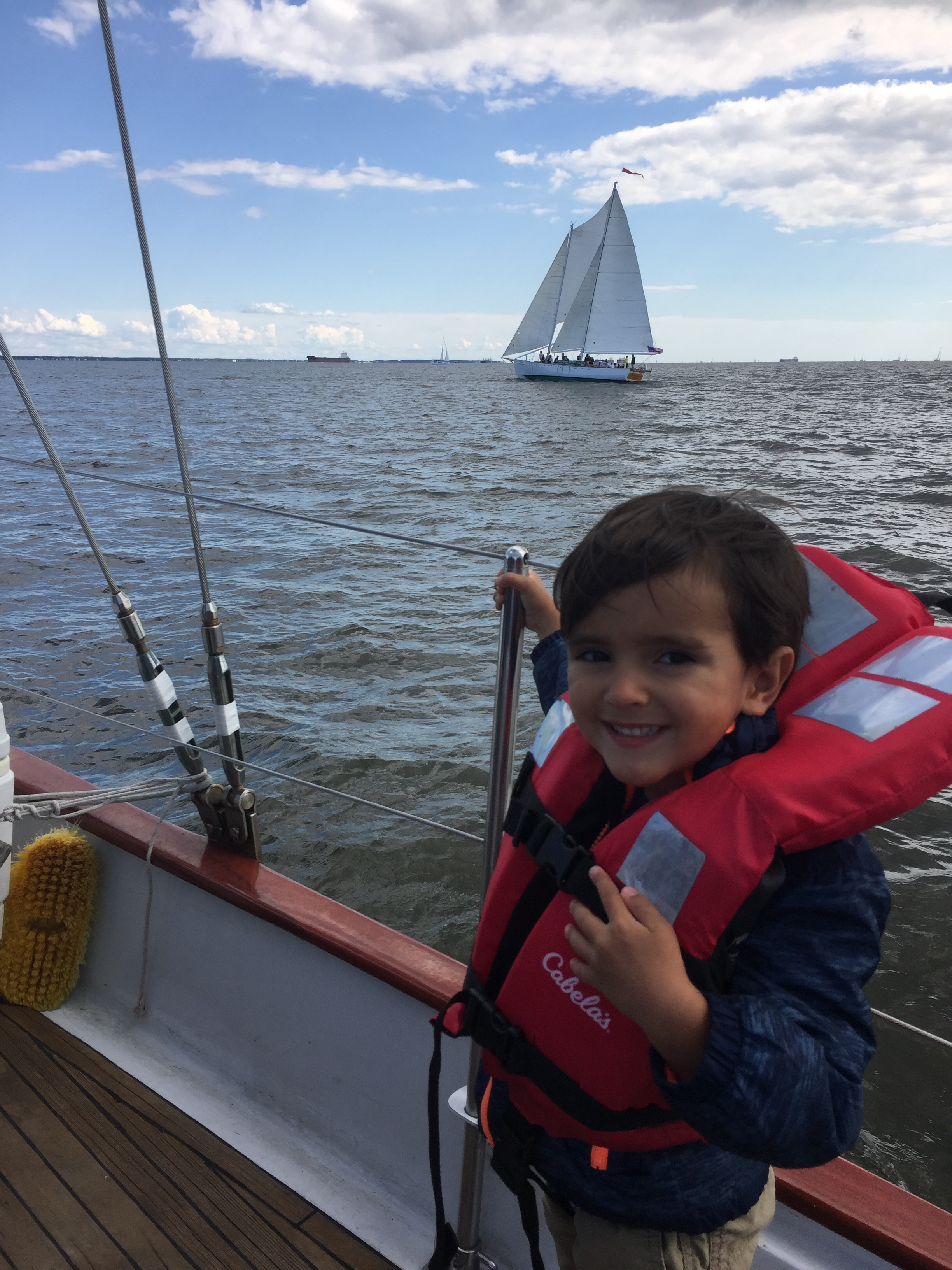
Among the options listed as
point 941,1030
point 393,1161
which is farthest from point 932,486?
point 393,1161

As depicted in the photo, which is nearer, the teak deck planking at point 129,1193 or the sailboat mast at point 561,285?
the teak deck planking at point 129,1193

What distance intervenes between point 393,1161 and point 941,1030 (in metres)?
2.01

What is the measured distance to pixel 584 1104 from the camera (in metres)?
0.79

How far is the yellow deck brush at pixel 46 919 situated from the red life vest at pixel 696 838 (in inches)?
40.2

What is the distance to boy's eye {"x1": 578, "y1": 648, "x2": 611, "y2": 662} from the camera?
78 centimetres

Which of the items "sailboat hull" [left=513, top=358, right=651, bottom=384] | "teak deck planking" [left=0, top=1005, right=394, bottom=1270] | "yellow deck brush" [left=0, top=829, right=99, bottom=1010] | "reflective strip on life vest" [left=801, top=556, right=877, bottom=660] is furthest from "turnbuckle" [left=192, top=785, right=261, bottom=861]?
"sailboat hull" [left=513, top=358, right=651, bottom=384]

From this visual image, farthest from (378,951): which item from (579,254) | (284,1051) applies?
(579,254)

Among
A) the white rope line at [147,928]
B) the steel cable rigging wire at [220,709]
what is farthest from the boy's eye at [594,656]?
the white rope line at [147,928]

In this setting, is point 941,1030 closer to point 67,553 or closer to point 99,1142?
point 99,1142

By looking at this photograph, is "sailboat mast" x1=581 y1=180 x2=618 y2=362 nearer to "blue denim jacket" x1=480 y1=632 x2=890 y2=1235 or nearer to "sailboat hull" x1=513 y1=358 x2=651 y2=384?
"sailboat hull" x1=513 y1=358 x2=651 y2=384

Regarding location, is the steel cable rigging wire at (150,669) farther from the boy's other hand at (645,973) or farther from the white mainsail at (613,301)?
the white mainsail at (613,301)

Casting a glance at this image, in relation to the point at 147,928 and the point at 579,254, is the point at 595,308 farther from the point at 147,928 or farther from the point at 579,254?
Result: the point at 147,928

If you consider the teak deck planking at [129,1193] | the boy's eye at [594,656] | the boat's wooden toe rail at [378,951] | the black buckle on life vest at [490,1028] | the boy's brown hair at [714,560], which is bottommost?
the teak deck planking at [129,1193]

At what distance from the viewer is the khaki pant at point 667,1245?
814 mm
